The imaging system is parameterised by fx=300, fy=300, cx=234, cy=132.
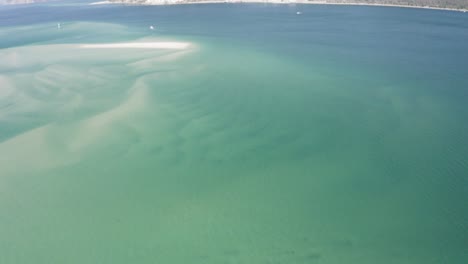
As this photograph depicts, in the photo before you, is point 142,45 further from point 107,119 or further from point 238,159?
point 238,159

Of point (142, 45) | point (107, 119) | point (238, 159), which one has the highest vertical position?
point (142, 45)

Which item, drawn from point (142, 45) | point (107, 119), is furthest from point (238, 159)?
point (142, 45)

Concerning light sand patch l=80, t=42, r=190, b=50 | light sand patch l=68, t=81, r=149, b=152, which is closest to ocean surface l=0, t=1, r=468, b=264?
light sand patch l=68, t=81, r=149, b=152

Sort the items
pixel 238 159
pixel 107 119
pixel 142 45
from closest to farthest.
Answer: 1. pixel 238 159
2. pixel 107 119
3. pixel 142 45

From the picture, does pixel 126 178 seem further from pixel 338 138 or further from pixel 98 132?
pixel 338 138

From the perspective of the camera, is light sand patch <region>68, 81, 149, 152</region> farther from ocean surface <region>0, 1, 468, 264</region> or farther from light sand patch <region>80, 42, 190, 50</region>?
light sand patch <region>80, 42, 190, 50</region>

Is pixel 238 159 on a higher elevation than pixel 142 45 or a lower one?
lower

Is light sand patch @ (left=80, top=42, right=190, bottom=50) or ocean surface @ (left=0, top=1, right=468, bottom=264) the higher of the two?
light sand patch @ (left=80, top=42, right=190, bottom=50)

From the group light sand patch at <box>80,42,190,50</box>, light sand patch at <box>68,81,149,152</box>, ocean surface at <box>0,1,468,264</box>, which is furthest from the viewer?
light sand patch at <box>80,42,190,50</box>

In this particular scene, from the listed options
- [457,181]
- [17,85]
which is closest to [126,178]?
[457,181]
